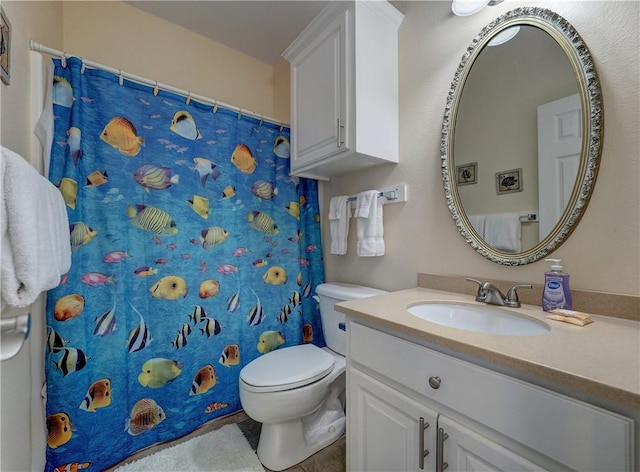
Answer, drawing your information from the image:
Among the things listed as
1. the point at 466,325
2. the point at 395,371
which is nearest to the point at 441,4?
the point at 466,325

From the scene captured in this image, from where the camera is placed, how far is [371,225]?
143 cm

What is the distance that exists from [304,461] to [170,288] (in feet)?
3.57

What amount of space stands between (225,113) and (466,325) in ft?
5.44

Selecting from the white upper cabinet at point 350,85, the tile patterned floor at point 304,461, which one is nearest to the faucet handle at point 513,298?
the white upper cabinet at point 350,85

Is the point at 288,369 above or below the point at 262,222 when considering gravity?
below

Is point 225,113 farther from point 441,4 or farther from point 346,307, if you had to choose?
point 346,307

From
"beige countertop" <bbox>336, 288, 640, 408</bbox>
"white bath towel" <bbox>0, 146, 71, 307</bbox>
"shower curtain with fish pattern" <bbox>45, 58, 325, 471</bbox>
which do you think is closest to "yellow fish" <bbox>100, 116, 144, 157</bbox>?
"shower curtain with fish pattern" <bbox>45, 58, 325, 471</bbox>

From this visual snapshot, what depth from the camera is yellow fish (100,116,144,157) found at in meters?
1.27

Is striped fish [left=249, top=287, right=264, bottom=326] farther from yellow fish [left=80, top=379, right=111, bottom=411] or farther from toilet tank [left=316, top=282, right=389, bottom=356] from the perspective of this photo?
yellow fish [left=80, top=379, right=111, bottom=411]

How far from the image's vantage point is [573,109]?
2.90ft

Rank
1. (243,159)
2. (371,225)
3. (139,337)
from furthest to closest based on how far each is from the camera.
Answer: (243,159), (371,225), (139,337)

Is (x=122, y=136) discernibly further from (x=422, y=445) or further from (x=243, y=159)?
(x=422, y=445)

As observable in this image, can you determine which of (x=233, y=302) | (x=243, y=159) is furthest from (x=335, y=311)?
(x=243, y=159)

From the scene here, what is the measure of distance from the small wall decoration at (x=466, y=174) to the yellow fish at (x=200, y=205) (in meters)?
1.31
